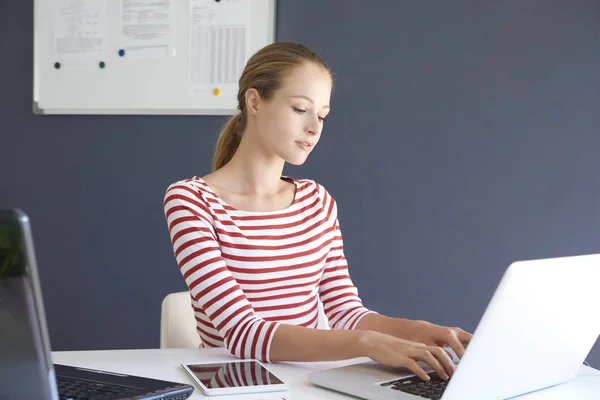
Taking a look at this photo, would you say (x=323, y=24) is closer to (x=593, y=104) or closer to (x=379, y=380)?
(x=593, y=104)

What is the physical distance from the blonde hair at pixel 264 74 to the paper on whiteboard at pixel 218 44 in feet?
2.73

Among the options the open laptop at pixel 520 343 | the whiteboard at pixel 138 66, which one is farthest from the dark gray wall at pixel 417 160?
the open laptop at pixel 520 343

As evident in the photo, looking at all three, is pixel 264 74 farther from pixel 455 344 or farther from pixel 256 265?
pixel 455 344

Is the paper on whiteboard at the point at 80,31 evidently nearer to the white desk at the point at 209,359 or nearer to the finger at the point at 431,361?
the white desk at the point at 209,359

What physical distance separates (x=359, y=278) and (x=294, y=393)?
1.39 m

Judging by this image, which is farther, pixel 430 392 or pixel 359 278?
pixel 359 278

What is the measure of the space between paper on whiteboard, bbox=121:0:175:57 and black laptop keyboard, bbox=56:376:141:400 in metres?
1.82

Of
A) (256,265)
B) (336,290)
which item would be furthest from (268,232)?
(336,290)

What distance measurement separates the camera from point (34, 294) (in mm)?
611

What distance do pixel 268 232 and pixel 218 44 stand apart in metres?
1.18

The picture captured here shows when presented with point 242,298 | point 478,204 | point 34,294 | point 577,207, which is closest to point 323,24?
point 478,204

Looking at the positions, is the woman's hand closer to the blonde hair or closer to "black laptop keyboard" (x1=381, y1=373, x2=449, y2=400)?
"black laptop keyboard" (x1=381, y1=373, x2=449, y2=400)

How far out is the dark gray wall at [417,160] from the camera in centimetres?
219

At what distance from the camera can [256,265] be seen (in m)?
1.48
